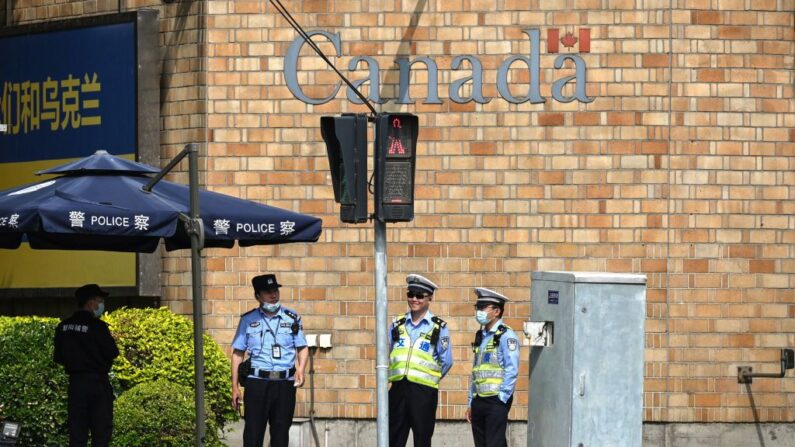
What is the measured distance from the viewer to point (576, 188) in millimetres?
15375

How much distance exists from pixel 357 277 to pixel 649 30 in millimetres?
3841

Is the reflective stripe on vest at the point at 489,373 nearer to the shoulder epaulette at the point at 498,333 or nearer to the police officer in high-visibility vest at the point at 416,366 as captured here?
the shoulder epaulette at the point at 498,333

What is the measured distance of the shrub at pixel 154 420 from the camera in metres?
12.6

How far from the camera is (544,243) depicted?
50.4ft

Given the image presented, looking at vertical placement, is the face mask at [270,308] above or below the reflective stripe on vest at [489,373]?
above

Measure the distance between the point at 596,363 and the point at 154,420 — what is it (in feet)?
12.3

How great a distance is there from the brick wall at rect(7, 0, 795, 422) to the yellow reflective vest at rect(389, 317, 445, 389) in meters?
2.69

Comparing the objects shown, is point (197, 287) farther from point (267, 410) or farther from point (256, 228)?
point (267, 410)

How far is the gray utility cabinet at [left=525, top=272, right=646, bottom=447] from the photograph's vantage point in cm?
1132

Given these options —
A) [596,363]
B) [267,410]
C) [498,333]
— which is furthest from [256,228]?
[596,363]

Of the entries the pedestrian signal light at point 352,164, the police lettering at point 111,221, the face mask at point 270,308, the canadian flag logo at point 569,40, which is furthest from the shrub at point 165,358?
the canadian flag logo at point 569,40

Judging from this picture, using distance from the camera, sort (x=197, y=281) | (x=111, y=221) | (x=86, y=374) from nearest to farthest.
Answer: (x=197, y=281), (x=111, y=221), (x=86, y=374)

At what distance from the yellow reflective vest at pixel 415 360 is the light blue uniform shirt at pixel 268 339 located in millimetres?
815

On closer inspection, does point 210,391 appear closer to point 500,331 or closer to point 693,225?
point 500,331
